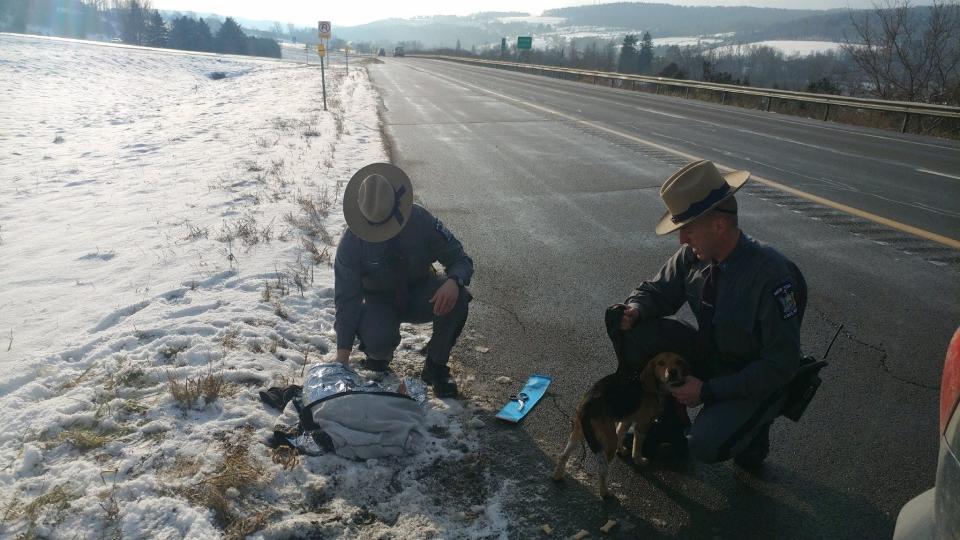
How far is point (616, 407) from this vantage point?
9.43 ft

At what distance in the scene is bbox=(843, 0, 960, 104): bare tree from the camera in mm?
23281

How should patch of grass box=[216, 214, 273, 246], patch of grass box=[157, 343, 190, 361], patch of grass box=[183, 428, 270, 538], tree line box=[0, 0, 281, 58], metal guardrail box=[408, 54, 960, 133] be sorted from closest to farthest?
patch of grass box=[183, 428, 270, 538] < patch of grass box=[157, 343, 190, 361] < patch of grass box=[216, 214, 273, 246] < metal guardrail box=[408, 54, 960, 133] < tree line box=[0, 0, 281, 58]

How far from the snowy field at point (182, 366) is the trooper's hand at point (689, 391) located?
998 mm

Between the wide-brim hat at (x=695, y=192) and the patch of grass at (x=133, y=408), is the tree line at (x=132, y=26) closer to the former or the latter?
the patch of grass at (x=133, y=408)

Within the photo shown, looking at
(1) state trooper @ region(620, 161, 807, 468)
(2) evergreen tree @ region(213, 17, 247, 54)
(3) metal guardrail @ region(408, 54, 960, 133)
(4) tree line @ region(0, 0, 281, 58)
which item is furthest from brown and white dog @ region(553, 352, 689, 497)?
(2) evergreen tree @ region(213, 17, 247, 54)

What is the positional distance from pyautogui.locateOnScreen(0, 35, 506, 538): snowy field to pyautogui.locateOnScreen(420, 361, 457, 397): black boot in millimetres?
80

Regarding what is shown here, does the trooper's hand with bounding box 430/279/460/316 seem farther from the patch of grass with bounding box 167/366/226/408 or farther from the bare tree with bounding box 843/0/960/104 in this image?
the bare tree with bounding box 843/0/960/104

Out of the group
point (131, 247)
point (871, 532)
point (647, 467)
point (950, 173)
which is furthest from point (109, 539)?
point (950, 173)

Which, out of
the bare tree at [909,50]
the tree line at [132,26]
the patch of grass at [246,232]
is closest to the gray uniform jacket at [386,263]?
the patch of grass at [246,232]

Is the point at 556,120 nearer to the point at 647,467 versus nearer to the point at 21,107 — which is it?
the point at 647,467

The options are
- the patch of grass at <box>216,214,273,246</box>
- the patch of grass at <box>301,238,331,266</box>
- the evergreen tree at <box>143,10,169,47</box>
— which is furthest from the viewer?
the evergreen tree at <box>143,10,169,47</box>

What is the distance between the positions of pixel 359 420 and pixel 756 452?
6.74 feet

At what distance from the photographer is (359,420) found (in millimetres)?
3102

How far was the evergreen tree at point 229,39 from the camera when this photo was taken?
338 feet
